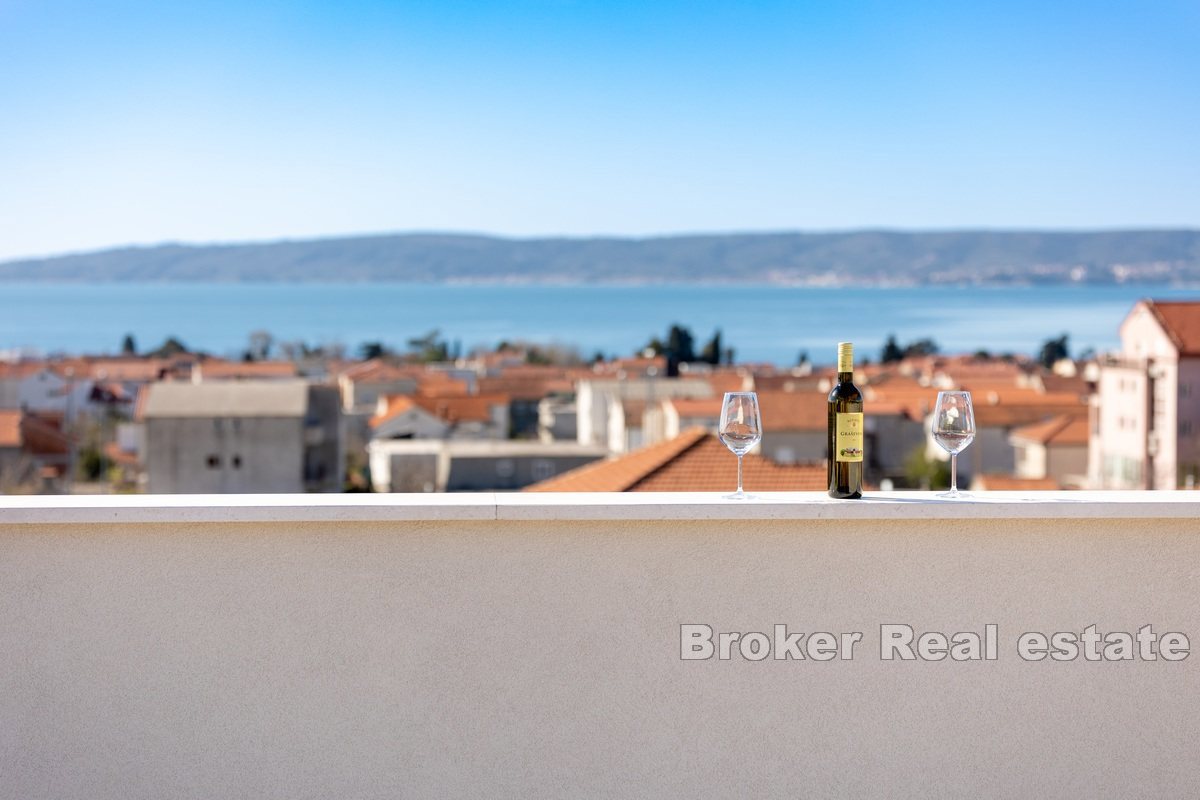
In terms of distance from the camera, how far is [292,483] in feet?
113

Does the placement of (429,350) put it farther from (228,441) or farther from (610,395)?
(228,441)

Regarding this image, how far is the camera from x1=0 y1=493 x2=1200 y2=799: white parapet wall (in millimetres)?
2549

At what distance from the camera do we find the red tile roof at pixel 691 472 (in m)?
11.8

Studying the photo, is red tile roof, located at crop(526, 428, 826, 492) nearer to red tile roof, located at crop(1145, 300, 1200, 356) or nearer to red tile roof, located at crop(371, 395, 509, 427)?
red tile roof, located at crop(1145, 300, 1200, 356)

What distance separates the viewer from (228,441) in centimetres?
3403

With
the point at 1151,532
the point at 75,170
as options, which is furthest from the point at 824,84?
the point at 1151,532

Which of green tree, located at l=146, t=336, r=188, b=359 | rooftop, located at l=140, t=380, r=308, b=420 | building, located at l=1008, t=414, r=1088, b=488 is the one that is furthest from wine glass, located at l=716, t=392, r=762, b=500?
green tree, located at l=146, t=336, r=188, b=359

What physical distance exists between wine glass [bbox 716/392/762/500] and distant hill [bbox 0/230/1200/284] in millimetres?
95506

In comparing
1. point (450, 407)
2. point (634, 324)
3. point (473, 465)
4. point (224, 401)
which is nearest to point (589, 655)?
point (473, 465)

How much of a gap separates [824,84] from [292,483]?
5812 cm

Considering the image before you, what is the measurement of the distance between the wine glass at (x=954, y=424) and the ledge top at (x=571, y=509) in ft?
0.41

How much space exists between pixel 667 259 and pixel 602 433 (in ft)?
437

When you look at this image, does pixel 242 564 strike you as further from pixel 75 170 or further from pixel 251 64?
pixel 75 170

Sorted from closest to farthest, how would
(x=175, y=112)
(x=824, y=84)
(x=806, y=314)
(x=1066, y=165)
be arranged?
1. (x=824, y=84)
2. (x=175, y=112)
3. (x=1066, y=165)
4. (x=806, y=314)
